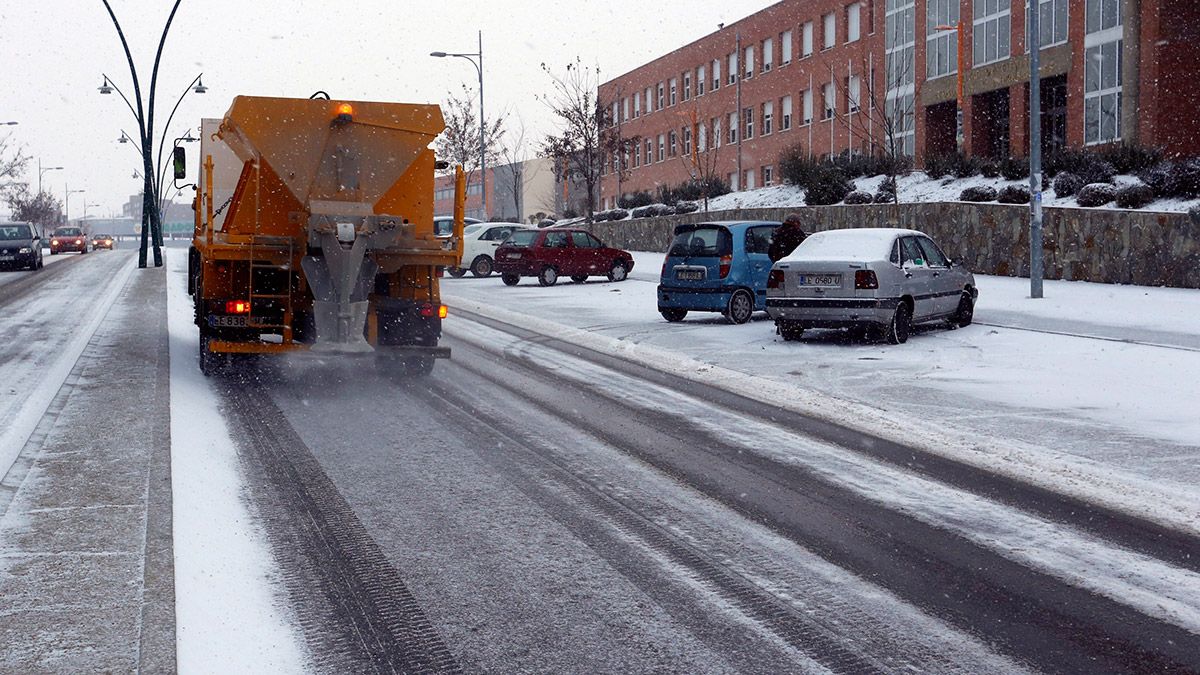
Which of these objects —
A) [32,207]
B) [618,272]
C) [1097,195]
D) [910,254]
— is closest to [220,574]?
[910,254]

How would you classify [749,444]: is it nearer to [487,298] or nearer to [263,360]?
[263,360]

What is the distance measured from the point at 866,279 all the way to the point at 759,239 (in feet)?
11.9

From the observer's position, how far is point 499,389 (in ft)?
37.7

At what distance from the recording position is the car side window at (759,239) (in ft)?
60.4

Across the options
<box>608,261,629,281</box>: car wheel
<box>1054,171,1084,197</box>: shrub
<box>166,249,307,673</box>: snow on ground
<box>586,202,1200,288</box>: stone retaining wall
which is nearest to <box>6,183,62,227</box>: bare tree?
<box>608,261,629,281</box>: car wheel

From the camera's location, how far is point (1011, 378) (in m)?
12.0

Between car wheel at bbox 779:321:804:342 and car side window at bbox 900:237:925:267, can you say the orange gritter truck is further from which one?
car side window at bbox 900:237:925:267

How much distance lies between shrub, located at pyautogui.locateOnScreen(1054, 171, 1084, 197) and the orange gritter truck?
1953 centimetres

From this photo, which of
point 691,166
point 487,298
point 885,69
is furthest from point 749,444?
point 691,166

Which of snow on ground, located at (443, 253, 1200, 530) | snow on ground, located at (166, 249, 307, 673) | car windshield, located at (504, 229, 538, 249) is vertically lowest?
snow on ground, located at (166, 249, 307, 673)

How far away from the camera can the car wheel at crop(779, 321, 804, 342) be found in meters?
15.7

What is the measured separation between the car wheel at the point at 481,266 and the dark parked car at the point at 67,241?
3855 centimetres

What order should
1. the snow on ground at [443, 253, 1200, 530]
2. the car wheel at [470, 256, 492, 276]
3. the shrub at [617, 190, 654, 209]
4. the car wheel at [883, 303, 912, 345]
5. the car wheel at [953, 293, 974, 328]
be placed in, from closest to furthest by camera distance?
the snow on ground at [443, 253, 1200, 530] < the car wheel at [883, 303, 912, 345] < the car wheel at [953, 293, 974, 328] < the car wheel at [470, 256, 492, 276] < the shrub at [617, 190, 654, 209]

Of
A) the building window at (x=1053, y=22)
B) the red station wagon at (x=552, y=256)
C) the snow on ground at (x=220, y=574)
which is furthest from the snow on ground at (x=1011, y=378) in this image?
the building window at (x=1053, y=22)
